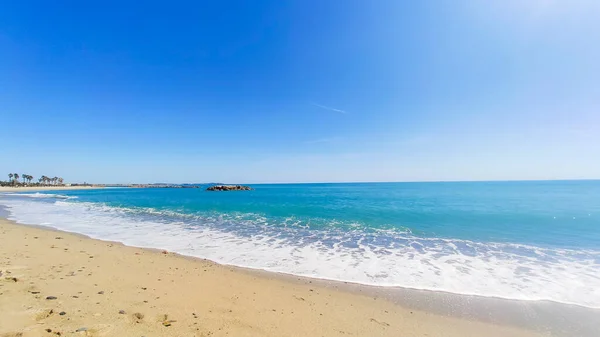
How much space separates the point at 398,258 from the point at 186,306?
777 centimetres

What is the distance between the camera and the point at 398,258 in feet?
31.3

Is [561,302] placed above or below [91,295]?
below

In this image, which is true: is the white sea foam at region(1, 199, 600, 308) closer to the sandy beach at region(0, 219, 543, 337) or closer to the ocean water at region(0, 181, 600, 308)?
the ocean water at region(0, 181, 600, 308)

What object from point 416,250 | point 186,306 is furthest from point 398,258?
point 186,306

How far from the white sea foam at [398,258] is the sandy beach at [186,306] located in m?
1.62

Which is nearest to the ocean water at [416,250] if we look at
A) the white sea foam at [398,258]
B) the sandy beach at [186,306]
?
the white sea foam at [398,258]

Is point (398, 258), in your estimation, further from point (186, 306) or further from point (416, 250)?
point (186, 306)

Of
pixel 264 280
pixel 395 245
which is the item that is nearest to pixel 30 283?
pixel 264 280

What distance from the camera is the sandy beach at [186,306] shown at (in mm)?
4250

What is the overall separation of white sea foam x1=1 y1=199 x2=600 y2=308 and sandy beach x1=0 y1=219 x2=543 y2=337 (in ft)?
5.32

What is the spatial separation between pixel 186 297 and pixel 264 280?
2.25 meters

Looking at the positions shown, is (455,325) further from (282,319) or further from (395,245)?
(395,245)

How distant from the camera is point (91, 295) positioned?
5.39 metres

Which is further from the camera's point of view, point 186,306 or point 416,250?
point 416,250
